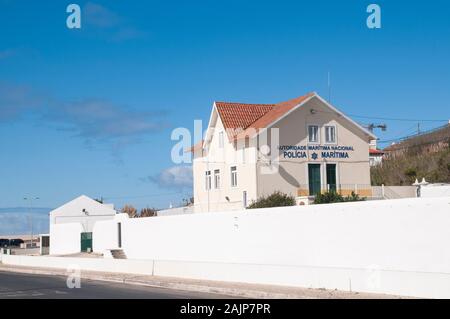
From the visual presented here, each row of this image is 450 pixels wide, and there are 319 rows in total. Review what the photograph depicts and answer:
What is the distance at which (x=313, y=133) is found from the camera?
44594 millimetres

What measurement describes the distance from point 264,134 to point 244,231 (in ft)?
55.7

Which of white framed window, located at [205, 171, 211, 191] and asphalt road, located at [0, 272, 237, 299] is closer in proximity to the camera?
asphalt road, located at [0, 272, 237, 299]

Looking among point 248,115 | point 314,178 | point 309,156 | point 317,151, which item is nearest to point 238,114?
point 248,115

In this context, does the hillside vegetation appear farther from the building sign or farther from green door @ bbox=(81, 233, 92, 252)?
green door @ bbox=(81, 233, 92, 252)

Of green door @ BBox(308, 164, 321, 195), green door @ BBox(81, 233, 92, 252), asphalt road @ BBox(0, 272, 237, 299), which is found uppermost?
green door @ BBox(308, 164, 321, 195)

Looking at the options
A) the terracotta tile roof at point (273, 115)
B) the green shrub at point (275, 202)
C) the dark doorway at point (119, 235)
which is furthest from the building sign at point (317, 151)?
the dark doorway at point (119, 235)

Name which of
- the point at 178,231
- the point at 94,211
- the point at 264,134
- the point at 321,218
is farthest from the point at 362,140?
the point at 94,211

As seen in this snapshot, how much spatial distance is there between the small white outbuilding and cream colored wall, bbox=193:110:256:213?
8568mm

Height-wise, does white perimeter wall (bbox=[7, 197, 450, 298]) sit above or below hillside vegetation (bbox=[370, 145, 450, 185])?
below

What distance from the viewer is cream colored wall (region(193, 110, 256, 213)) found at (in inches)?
1686

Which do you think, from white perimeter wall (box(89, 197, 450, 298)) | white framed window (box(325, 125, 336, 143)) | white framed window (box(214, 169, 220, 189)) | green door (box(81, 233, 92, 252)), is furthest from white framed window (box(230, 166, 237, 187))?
white perimeter wall (box(89, 197, 450, 298))

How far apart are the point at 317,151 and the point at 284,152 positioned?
8.65 feet

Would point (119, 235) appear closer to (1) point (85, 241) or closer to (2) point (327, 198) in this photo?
(1) point (85, 241)
